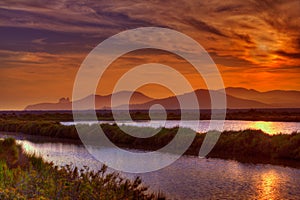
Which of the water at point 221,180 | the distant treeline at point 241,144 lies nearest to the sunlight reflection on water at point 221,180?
the water at point 221,180

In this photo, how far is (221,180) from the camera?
19875 millimetres

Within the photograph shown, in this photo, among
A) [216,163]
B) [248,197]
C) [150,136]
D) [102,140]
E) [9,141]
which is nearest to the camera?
[248,197]

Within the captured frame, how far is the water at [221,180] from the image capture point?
1684 cm

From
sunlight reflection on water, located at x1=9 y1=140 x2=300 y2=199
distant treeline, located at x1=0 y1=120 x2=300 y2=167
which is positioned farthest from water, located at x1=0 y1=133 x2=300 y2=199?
distant treeline, located at x1=0 y1=120 x2=300 y2=167

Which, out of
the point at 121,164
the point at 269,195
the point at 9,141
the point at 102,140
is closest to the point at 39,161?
the point at 9,141

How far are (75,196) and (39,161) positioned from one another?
10.8 meters

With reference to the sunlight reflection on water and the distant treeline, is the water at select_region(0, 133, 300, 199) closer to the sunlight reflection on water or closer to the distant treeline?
the sunlight reflection on water

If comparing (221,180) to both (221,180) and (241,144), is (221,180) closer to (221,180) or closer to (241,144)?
(221,180)

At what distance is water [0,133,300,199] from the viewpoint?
16.8 meters

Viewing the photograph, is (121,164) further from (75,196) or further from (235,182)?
(75,196)

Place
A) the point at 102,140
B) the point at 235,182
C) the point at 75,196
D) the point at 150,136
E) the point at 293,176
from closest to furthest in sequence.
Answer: the point at 75,196 < the point at 235,182 < the point at 293,176 < the point at 150,136 < the point at 102,140

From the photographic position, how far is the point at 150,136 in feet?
129

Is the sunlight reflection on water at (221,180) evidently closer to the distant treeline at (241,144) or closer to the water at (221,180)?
the water at (221,180)

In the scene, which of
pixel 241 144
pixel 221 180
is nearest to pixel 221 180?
pixel 221 180
